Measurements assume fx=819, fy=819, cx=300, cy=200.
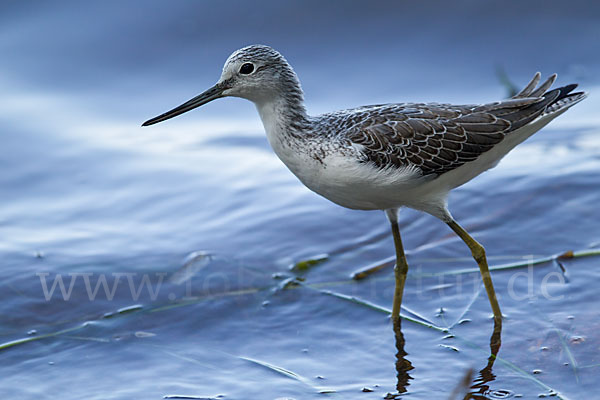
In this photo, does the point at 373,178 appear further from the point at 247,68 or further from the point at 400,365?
the point at 400,365

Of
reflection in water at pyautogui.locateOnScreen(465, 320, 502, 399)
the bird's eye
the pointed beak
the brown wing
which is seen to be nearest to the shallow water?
reflection in water at pyautogui.locateOnScreen(465, 320, 502, 399)

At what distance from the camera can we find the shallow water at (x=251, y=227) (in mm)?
5895

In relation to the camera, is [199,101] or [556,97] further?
[556,97]

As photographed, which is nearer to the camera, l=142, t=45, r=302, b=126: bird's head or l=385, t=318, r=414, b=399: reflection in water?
l=385, t=318, r=414, b=399: reflection in water

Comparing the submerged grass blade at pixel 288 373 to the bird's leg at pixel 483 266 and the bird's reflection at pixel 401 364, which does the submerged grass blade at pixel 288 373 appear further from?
the bird's leg at pixel 483 266

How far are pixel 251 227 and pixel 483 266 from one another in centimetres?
260

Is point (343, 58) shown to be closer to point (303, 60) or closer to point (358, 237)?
point (303, 60)

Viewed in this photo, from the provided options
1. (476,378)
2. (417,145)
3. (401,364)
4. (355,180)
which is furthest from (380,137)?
(476,378)

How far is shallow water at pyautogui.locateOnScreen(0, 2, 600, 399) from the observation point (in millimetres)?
5895

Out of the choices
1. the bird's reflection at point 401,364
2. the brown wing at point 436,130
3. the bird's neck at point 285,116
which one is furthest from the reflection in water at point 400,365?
the bird's neck at point 285,116

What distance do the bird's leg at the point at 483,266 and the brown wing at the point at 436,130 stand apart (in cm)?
61

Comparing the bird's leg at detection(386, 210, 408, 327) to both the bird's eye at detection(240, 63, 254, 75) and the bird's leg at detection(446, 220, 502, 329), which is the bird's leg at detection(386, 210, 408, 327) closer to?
the bird's leg at detection(446, 220, 502, 329)

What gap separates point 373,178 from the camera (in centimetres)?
571

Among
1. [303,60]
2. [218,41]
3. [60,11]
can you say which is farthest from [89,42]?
[303,60]
